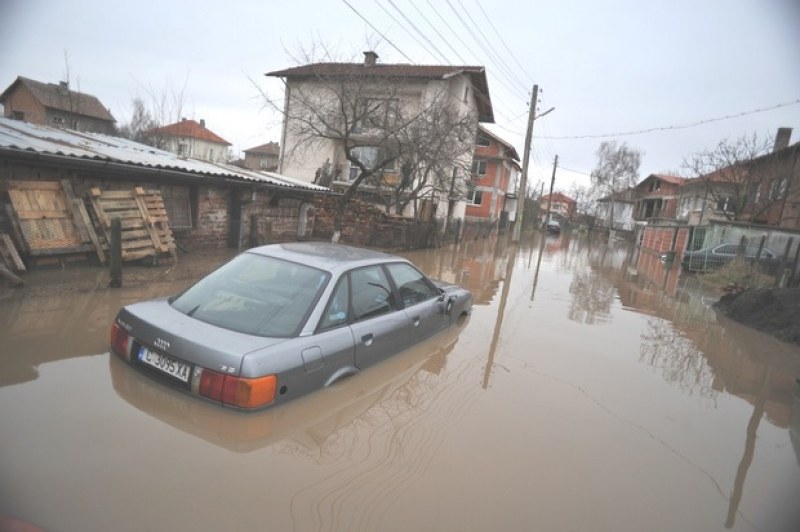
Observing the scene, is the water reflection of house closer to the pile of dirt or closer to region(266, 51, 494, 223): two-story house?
the pile of dirt

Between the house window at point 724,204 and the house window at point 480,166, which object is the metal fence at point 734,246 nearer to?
the house window at point 724,204

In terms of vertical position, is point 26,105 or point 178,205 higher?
point 26,105

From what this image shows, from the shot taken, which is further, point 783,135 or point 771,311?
point 783,135

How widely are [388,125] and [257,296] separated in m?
12.0

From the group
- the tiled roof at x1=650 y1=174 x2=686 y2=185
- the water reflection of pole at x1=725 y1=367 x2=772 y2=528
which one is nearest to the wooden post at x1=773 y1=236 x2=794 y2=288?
the water reflection of pole at x1=725 y1=367 x2=772 y2=528

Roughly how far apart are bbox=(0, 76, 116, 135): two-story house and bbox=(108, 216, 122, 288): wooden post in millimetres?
33098

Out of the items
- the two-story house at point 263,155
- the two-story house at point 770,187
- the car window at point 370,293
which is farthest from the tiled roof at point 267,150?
the car window at point 370,293

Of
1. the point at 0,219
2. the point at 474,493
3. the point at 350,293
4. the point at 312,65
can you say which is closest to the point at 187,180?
the point at 0,219

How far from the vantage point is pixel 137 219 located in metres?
8.90

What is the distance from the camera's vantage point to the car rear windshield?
3434 mm

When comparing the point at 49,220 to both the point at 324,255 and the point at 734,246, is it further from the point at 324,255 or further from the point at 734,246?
the point at 734,246

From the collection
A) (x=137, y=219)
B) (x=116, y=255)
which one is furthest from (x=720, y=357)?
(x=137, y=219)

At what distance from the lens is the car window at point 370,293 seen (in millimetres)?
4016

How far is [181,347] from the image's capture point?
124 inches
